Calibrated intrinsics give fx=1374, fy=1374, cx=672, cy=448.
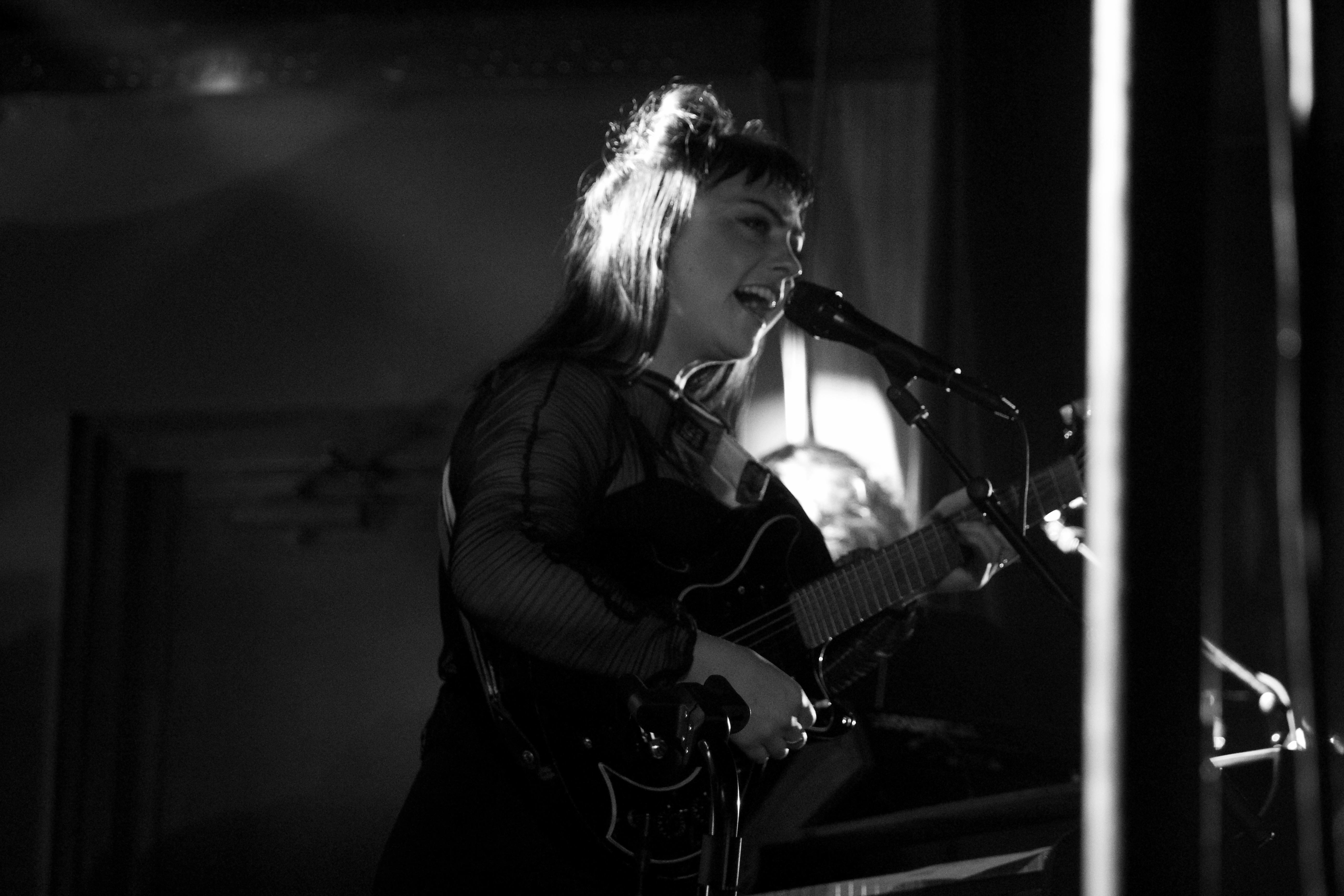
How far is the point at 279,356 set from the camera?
367 cm

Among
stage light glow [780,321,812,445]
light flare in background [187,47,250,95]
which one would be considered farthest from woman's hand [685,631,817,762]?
light flare in background [187,47,250,95]

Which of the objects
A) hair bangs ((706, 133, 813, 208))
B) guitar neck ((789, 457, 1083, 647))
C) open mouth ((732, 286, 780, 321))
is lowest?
guitar neck ((789, 457, 1083, 647))

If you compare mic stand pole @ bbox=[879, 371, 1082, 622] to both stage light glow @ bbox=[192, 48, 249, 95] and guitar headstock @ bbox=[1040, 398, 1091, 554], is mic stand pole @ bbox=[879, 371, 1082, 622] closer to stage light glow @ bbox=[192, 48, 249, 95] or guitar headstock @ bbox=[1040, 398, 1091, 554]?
guitar headstock @ bbox=[1040, 398, 1091, 554]

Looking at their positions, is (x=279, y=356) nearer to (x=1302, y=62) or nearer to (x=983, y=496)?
(x=983, y=496)

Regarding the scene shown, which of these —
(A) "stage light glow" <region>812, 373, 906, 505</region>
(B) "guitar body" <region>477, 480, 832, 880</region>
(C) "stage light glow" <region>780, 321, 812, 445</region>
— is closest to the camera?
(B) "guitar body" <region>477, 480, 832, 880</region>

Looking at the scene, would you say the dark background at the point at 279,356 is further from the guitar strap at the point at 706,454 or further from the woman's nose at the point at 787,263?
the guitar strap at the point at 706,454

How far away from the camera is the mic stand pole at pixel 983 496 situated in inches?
59.2

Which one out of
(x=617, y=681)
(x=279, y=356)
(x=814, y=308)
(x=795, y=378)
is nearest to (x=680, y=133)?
(x=814, y=308)

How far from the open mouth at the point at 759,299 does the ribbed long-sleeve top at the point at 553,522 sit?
0.89ft

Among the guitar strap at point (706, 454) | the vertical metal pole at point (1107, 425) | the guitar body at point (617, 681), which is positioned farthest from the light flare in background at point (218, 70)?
the vertical metal pole at point (1107, 425)

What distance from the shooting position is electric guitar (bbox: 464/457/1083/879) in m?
1.47

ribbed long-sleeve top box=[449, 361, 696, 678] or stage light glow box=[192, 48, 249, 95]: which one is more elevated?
stage light glow box=[192, 48, 249, 95]

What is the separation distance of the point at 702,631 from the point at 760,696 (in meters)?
0.16

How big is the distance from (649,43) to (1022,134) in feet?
4.59
